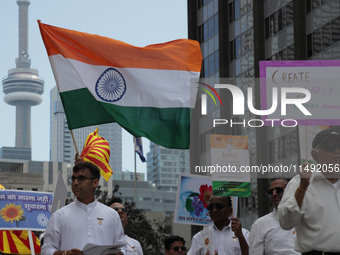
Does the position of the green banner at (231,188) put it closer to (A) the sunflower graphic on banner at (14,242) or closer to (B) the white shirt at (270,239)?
(B) the white shirt at (270,239)

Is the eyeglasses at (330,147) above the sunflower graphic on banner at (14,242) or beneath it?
above

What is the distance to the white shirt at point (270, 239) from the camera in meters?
9.69

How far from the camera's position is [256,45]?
47906 millimetres

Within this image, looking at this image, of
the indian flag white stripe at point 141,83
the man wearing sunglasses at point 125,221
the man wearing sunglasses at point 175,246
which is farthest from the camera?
the man wearing sunglasses at point 175,246

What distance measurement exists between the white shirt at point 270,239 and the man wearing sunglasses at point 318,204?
1.91 m

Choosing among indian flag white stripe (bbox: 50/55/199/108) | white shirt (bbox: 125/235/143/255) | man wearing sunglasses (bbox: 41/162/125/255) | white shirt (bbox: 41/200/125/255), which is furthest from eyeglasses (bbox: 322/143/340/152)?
indian flag white stripe (bbox: 50/55/199/108)

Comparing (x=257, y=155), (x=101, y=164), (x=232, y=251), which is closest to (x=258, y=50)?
(x=257, y=155)

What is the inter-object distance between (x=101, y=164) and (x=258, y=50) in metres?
34.7

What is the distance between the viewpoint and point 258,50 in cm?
4769

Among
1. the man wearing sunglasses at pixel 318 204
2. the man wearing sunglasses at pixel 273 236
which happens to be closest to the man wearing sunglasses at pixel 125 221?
the man wearing sunglasses at pixel 273 236

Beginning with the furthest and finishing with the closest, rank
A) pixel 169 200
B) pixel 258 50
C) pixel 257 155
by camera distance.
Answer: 1. pixel 169 200
2. pixel 258 50
3. pixel 257 155

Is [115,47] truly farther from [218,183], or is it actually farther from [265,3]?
[265,3]

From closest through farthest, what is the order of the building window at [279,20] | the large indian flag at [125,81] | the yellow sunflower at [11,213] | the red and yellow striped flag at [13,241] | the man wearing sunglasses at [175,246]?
the large indian flag at [125,81]
the man wearing sunglasses at [175,246]
the yellow sunflower at [11,213]
the red and yellow striped flag at [13,241]
the building window at [279,20]

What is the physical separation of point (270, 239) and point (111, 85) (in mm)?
3957
